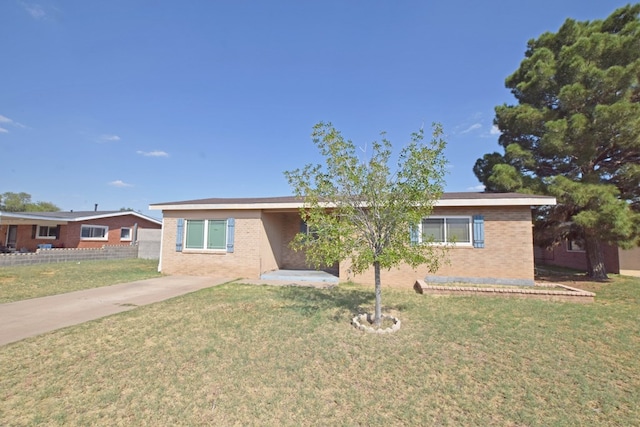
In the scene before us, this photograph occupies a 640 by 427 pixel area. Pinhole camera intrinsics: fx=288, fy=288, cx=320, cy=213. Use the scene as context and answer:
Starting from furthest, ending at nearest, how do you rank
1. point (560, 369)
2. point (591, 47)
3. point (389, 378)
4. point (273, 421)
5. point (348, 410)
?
point (591, 47)
point (560, 369)
point (389, 378)
point (348, 410)
point (273, 421)

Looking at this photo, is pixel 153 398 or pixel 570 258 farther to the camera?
pixel 570 258

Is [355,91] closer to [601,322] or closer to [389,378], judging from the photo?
[601,322]

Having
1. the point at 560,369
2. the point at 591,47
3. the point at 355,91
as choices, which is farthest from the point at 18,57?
the point at 591,47

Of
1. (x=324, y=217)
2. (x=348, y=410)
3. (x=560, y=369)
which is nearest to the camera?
(x=348, y=410)

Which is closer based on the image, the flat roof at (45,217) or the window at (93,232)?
the flat roof at (45,217)

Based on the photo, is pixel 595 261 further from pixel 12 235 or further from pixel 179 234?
pixel 12 235

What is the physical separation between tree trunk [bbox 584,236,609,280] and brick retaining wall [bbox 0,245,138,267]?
80.2ft

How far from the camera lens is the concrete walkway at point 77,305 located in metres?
5.26

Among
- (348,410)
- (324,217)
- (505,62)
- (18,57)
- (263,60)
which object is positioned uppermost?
(505,62)

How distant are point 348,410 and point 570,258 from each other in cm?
2000

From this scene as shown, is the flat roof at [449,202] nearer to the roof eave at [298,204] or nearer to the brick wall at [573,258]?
the roof eave at [298,204]

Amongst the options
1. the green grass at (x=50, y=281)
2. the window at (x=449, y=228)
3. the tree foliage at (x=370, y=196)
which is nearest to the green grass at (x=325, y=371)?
the tree foliage at (x=370, y=196)

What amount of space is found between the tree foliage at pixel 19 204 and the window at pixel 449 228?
64.1m

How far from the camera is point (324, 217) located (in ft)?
17.9
